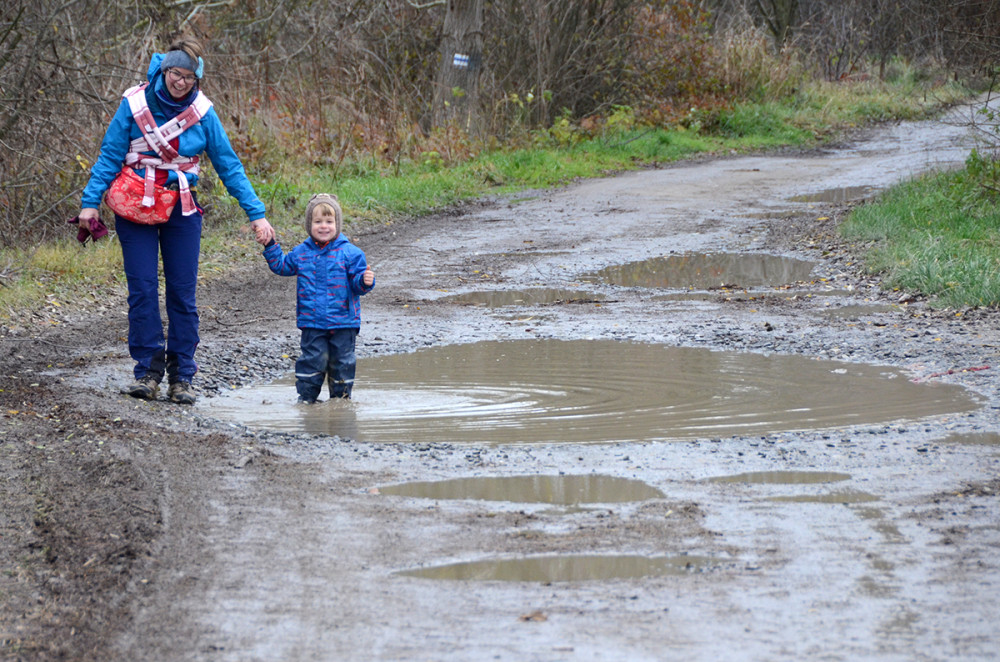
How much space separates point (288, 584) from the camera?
3.51m

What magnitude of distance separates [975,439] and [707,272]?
5.85 metres

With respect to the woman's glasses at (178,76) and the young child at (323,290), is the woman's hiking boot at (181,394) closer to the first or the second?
the young child at (323,290)

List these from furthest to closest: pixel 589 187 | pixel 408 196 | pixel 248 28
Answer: pixel 248 28 < pixel 589 187 < pixel 408 196

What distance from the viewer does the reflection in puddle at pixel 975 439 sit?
4.98m

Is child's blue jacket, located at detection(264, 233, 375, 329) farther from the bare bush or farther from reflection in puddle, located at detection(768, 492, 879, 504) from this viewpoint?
the bare bush

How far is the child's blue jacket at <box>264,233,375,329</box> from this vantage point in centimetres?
631

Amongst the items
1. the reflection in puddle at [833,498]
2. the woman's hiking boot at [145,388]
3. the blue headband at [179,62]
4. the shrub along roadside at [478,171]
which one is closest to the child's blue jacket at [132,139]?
the blue headband at [179,62]

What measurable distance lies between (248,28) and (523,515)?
671 inches

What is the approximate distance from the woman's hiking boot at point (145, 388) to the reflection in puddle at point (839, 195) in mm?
11368

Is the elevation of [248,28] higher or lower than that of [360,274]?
higher

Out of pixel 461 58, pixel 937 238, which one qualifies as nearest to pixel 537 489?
pixel 937 238

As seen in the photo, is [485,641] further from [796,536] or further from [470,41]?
[470,41]

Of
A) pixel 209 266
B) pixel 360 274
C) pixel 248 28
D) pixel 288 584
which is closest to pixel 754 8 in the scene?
pixel 248 28

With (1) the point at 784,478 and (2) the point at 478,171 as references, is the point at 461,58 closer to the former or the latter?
(2) the point at 478,171
